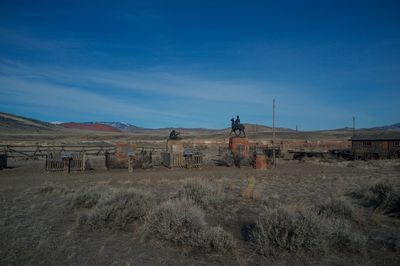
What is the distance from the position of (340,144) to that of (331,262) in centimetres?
4538

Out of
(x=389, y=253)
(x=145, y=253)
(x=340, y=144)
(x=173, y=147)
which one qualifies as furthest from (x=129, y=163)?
(x=340, y=144)

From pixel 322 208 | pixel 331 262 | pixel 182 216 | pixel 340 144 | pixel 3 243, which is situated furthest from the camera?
pixel 340 144

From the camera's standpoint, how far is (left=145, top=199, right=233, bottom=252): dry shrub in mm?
6273

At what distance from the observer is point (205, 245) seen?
20.5ft

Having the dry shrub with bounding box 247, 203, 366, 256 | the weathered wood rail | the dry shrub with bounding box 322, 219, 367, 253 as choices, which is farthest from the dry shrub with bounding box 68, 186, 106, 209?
the weathered wood rail

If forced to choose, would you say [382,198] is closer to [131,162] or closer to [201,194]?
[201,194]

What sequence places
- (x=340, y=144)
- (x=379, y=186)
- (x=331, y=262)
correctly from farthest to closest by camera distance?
(x=340, y=144) < (x=379, y=186) < (x=331, y=262)

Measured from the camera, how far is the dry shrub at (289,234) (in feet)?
19.9

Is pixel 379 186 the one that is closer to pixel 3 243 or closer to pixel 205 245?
pixel 205 245

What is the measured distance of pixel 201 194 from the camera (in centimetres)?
1024

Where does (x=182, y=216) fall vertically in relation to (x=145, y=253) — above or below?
above

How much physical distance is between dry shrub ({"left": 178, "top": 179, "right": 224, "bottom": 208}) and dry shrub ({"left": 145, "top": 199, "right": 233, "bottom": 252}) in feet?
7.47

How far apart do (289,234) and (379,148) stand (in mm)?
35846

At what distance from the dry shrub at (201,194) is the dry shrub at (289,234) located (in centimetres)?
333
